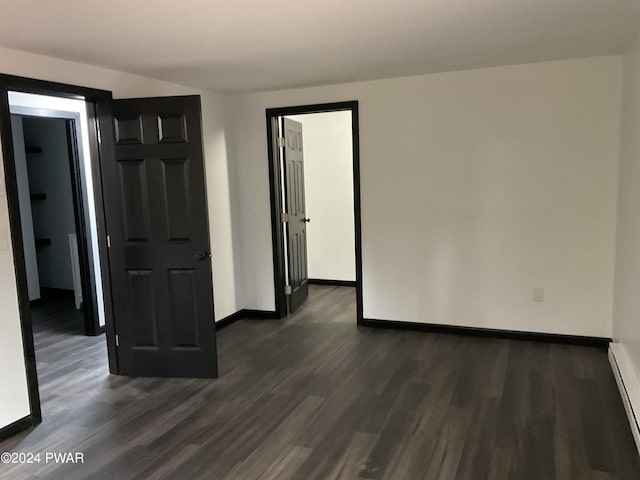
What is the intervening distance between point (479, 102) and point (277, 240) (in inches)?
93.3

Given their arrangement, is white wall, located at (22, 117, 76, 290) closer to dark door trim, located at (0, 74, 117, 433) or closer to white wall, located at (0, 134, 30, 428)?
dark door trim, located at (0, 74, 117, 433)

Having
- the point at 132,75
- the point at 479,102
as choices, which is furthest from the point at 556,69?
the point at 132,75

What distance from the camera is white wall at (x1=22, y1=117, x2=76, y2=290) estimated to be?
248 inches

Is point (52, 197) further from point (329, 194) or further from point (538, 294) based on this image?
point (538, 294)

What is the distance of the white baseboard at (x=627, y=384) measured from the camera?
270 cm

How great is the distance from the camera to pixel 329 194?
6.63m

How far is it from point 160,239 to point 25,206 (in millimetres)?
3325

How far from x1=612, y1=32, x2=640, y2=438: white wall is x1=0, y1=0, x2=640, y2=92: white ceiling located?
35 cm

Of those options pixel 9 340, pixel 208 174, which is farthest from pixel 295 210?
pixel 9 340

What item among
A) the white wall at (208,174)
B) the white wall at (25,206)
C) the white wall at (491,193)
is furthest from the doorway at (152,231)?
the white wall at (25,206)

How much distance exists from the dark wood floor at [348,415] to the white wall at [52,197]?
2389 millimetres

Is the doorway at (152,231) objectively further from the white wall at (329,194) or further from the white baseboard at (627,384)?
the white wall at (329,194)

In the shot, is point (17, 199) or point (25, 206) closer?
point (17, 199)

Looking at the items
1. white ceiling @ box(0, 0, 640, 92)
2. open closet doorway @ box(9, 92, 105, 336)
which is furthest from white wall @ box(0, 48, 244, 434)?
open closet doorway @ box(9, 92, 105, 336)
